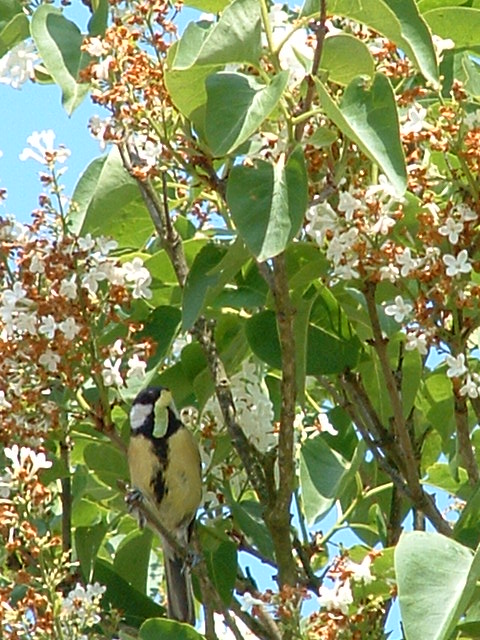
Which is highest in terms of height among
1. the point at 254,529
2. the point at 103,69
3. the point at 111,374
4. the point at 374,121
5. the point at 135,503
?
the point at 103,69

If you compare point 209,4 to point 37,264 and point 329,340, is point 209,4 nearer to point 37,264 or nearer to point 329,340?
point 37,264

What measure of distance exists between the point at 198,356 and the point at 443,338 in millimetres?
610

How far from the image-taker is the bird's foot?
9.23 ft

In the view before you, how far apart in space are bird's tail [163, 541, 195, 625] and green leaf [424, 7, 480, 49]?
1.28 metres

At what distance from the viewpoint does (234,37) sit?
210 centimetres

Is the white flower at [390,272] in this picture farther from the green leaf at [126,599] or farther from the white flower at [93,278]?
the green leaf at [126,599]

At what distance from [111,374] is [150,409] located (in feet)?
2.23

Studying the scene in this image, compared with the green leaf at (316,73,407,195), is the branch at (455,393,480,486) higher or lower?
lower

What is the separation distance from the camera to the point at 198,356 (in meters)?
2.86

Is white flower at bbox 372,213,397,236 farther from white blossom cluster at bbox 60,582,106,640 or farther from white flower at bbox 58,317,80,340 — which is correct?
white blossom cluster at bbox 60,582,106,640

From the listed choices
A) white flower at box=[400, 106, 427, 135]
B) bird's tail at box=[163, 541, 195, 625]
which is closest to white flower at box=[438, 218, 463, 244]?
white flower at box=[400, 106, 427, 135]

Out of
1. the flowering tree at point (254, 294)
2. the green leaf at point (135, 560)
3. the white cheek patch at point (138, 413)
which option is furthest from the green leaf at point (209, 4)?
the green leaf at point (135, 560)

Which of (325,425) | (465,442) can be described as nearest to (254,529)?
(325,425)

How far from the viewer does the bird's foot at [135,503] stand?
2.81m
